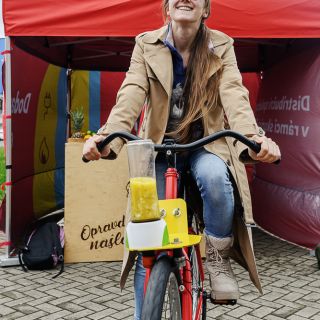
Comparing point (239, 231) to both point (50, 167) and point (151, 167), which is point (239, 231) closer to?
point (151, 167)

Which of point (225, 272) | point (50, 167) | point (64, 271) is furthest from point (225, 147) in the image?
point (50, 167)

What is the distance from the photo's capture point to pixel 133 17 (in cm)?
489

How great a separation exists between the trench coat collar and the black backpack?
2901 mm

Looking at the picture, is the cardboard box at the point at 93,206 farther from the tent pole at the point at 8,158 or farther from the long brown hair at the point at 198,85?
the long brown hair at the point at 198,85

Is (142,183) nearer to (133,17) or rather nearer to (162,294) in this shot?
(162,294)

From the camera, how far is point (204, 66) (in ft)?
8.32

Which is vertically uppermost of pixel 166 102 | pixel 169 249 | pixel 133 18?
pixel 133 18

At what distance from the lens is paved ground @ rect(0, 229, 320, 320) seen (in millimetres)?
3863

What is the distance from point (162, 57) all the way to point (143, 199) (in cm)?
103

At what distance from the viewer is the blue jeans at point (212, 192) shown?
7.57 feet

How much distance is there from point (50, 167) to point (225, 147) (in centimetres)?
549

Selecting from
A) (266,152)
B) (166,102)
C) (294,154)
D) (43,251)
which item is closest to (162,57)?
(166,102)

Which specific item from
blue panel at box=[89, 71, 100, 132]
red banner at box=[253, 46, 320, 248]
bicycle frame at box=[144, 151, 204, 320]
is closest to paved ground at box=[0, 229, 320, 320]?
red banner at box=[253, 46, 320, 248]

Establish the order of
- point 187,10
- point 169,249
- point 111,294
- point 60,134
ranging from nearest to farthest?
point 169,249, point 187,10, point 111,294, point 60,134
